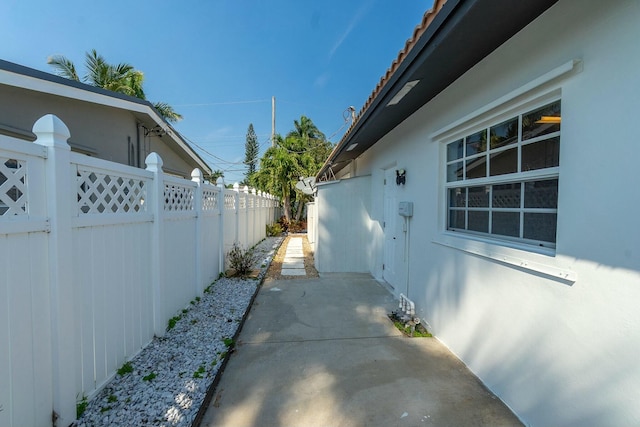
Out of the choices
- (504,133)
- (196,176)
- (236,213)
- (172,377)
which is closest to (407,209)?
(504,133)

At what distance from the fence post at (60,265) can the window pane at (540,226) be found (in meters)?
3.80

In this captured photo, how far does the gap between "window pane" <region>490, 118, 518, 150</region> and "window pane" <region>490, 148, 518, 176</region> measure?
94 mm

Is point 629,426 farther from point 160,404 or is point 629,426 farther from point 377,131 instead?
point 377,131

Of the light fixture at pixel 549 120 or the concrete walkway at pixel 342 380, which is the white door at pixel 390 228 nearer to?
the concrete walkway at pixel 342 380

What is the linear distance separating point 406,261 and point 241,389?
3429 millimetres

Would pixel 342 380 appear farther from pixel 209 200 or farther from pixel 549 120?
pixel 209 200

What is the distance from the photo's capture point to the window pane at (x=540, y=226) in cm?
237

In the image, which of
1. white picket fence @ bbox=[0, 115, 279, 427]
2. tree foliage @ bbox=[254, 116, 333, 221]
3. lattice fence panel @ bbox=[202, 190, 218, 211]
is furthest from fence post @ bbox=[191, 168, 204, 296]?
tree foliage @ bbox=[254, 116, 333, 221]

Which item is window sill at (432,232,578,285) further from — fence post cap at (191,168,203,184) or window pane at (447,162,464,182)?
fence post cap at (191,168,203,184)

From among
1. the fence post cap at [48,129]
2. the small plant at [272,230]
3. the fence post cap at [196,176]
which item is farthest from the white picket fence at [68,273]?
the small plant at [272,230]

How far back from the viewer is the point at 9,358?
5.91 ft

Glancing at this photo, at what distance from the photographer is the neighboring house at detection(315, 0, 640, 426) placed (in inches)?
69.5

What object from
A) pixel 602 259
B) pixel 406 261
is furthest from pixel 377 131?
pixel 602 259

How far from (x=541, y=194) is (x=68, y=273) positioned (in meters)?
3.88
